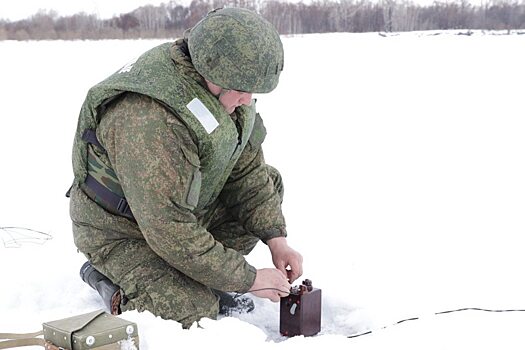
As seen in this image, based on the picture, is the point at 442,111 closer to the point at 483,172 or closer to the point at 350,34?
the point at 483,172

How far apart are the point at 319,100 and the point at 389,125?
2195mm

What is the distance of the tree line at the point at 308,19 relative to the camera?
19.9m

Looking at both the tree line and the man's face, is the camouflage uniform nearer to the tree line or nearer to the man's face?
the man's face

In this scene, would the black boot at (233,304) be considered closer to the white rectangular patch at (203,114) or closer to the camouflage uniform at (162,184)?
the camouflage uniform at (162,184)

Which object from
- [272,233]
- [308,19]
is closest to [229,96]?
[272,233]

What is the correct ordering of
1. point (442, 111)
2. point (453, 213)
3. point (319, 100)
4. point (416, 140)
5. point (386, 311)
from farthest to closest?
1. point (319, 100)
2. point (442, 111)
3. point (416, 140)
4. point (453, 213)
5. point (386, 311)

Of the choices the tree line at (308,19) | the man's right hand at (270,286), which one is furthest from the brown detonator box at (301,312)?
the tree line at (308,19)

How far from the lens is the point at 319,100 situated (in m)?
10.3

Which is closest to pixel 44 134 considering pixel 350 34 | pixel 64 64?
pixel 64 64

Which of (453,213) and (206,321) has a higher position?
(206,321)

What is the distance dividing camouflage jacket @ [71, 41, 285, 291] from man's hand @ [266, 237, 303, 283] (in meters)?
0.29

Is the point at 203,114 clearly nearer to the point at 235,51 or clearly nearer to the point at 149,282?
the point at 235,51

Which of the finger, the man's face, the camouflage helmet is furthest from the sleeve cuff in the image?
the camouflage helmet

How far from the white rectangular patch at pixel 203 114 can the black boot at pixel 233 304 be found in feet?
2.79
